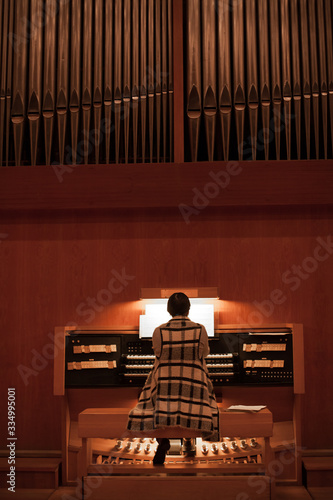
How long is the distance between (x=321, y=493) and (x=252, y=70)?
402 centimetres

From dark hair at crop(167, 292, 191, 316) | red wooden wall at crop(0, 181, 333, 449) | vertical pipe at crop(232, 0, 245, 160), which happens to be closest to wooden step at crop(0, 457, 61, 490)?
red wooden wall at crop(0, 181, 333, 449)

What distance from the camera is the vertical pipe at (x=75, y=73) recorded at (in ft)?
18.3

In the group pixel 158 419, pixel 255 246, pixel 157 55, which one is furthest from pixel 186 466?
pixel 157 55

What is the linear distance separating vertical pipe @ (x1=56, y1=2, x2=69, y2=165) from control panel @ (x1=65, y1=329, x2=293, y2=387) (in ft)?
6.22

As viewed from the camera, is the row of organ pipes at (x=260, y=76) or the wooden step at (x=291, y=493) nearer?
the wooden step at (x=291, y=493)

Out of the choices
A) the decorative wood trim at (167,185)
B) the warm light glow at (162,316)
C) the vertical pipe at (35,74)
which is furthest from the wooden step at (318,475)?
the vertical pipe at (35,74)

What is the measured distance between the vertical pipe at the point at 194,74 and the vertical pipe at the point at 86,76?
1014 millimetres

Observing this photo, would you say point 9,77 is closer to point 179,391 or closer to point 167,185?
point 167,185

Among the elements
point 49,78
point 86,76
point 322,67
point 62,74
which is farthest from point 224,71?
point 49,78

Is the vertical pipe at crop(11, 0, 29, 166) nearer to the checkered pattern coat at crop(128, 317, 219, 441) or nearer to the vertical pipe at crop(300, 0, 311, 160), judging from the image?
the checkered pattern coat at crop(128, 317, 219, 441)

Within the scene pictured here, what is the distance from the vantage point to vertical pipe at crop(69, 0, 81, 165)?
5.59 metres

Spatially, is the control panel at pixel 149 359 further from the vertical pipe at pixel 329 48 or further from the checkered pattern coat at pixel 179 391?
the vertical pipe at pixel 329 48

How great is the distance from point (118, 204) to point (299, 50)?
2433 millimetres

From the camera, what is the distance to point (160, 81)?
223 inches
